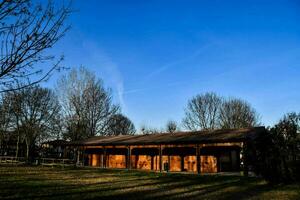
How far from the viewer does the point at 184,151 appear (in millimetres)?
28734

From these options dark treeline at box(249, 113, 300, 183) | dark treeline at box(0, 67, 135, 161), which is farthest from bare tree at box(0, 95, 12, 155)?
dark treeline at box(249, 113, 300, 183)

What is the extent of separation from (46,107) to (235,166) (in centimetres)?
2713

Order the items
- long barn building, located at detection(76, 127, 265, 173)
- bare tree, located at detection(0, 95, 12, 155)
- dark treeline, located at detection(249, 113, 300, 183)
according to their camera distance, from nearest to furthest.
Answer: dark treeline, located at detection(249, 113, 300, 183), long barn building, located at detection(76, 127, 265, 173), bare tree, located at detection(0, 95, 12, 155)

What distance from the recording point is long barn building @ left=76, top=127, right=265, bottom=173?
25.0 m

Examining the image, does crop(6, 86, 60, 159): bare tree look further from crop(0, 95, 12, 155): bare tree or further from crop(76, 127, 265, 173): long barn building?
crop(76, 127, 265, 173): long barn building

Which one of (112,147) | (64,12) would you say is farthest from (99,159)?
(64,12)

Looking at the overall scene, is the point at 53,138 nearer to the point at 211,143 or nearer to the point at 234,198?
the point at 211,143

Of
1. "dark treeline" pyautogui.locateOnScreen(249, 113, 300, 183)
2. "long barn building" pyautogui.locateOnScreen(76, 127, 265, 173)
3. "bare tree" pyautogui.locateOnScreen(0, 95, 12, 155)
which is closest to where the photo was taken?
"dark treeline" pyautogui.locateOnScreen(249, 113, 300, 183)

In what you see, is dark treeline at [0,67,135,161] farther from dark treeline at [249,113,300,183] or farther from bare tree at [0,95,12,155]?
dark treeline at [249,113,300,183]

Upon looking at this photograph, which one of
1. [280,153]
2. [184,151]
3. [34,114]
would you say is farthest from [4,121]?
[280,153]

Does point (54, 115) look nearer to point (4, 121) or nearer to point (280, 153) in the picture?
point (4, 121)

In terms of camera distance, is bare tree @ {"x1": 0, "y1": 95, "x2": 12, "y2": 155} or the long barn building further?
bare tree @ {"x1": 0, "y1": 95, "x2": 12, "y2": 155}

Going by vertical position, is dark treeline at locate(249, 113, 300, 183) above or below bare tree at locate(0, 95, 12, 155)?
below

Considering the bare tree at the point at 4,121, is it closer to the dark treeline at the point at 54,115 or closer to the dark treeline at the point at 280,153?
the dark treeline at the point at 54,115
